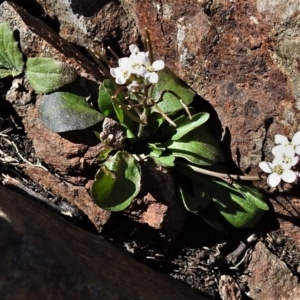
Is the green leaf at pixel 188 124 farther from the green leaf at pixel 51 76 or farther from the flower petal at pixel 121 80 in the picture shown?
the green leaf at pixel 51 76

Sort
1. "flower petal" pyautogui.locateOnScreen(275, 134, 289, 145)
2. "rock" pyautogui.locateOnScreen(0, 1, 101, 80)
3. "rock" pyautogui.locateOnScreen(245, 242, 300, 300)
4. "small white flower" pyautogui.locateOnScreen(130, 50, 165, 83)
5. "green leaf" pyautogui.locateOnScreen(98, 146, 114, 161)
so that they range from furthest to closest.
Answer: "rock" pyautogui.locateOnScreen(245, 242, 300, 300) → "rock" pyautogui.locateOnScreen(0, 1, 101, 80) → "green leaf" pyautogui.locateOnScreen(98, 146, 114, 161) → "flower petal" pyautogui.locateOnScreen(275, 134, 289, 145) → "small white flower" pyautogui.locateOnScreen(130, 50, 165, 83)

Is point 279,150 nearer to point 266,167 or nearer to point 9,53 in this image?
point 266,167

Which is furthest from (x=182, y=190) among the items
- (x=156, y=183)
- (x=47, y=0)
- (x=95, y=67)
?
(x=47, y=0)

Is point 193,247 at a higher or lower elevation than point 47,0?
lower

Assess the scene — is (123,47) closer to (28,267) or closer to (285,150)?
(285,150)

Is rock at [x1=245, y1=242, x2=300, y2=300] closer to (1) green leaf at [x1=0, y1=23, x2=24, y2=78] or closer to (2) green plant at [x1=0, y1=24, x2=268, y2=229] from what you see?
(2) green plant at [x1=0, y1=24, x2=268, y2=229]

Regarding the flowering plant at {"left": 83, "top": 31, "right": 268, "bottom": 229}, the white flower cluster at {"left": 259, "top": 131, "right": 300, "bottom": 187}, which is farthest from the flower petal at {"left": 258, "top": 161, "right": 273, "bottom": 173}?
the flowering plant at {"left": 83, "top": 31, "right": 268, "bottom": 229}

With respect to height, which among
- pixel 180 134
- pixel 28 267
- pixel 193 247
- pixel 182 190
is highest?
pixel 28 267
